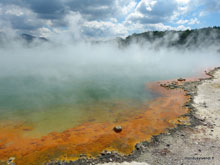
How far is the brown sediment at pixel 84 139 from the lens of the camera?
835 centimetres

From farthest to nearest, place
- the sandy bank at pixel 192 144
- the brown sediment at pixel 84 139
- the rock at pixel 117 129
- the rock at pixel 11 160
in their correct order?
the rock at pixel 117 129
the brown sediment at pixel 84 139
the rock at pixel 11 160
the sandy bank at pixel 192 144

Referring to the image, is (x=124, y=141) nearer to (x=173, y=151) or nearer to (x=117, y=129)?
(x=117, y=129)

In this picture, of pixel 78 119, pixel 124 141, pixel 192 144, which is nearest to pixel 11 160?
pixel 78 119

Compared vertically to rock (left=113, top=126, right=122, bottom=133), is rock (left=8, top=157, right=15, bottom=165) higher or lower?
lower

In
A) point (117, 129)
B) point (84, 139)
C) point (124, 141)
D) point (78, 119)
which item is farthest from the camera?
point (78, 119)

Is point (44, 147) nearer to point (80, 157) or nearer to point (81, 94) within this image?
point (80, 157)

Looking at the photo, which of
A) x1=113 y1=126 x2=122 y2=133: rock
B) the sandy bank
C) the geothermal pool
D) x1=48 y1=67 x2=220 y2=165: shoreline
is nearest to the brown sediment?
the geothermal pool

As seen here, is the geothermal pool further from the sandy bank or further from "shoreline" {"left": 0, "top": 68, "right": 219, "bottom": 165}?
the sandy bank

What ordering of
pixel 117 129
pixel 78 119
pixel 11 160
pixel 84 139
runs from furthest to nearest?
pixel 78 119, pixel 117 129, pixel 84 139, pixel 11 160

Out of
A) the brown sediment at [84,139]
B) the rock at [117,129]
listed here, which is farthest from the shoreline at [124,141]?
the rock at [117,129]

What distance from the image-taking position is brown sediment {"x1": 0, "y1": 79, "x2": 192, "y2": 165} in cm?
835

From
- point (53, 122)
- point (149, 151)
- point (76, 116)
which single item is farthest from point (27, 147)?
point (149, 151)

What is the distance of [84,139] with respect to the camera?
966cm

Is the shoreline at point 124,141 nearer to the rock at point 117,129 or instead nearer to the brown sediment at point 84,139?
the brown sediment at point 84,139
